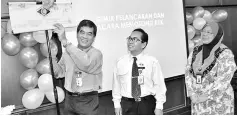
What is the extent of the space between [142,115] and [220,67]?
84cm

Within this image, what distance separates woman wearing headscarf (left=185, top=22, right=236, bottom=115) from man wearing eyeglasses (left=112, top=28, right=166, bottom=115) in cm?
38

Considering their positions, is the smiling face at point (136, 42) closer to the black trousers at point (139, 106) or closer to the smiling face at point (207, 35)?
the black trousers at point (139, 106)

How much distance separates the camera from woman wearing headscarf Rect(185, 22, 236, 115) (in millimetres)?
2346

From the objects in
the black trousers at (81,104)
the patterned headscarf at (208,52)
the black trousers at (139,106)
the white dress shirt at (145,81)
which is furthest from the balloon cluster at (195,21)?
the black trousers at (81,104)

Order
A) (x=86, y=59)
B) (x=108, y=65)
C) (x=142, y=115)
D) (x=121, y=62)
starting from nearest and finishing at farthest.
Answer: (x=86, y=59) → (x=142, y=115) → (x=121, y=62) → (x=108, y=65)

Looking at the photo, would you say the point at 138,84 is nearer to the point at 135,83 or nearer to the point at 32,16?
the point at 135,83

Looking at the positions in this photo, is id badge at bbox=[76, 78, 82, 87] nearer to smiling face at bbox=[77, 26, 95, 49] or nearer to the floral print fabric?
smiling face at bbox=[77, 26, 95, 49]

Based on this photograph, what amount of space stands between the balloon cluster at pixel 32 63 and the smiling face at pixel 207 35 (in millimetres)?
1491

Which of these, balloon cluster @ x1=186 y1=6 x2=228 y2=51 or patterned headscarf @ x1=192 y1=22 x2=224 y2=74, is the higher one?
balloon cluster @ x1=186 y1=6 x2=228 y2=51

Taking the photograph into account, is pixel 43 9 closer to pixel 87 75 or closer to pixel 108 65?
pixel 87 75

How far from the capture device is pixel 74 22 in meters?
2.84

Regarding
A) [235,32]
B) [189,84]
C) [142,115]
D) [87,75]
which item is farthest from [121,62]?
[235,32]

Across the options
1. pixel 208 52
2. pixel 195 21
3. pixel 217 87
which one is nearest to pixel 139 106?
pixel 217 87

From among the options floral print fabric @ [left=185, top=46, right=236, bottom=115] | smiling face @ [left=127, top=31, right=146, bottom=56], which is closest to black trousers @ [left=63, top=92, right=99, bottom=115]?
smiling face @ [left=127, top=31, right=146, bottom=56]
